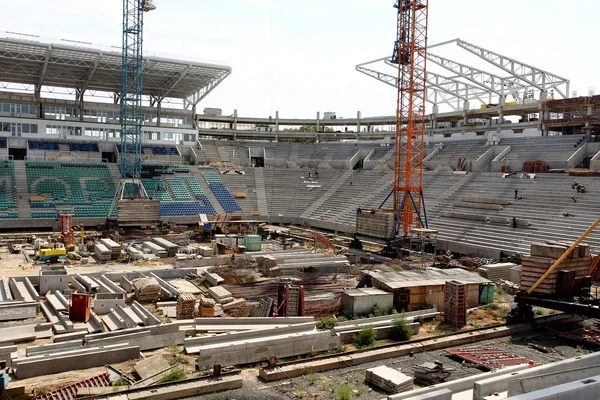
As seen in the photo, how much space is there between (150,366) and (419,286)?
9.52m

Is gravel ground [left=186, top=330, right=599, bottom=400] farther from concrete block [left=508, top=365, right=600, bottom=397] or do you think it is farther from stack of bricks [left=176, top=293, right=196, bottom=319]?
stack of bricks [left=176, top=293, right=196, bottom=319]

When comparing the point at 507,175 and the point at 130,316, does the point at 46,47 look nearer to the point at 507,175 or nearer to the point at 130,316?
the point at 130,316

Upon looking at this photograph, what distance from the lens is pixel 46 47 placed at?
37.0 m

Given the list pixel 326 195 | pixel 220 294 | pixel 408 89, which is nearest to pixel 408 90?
pixel 408 89

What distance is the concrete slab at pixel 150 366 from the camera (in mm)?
11453

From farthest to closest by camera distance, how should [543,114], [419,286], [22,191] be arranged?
[543,114], [22,191], [419,286]

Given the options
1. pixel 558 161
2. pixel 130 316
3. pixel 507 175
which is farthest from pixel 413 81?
pixel 130 316

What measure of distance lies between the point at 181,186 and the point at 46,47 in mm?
14552

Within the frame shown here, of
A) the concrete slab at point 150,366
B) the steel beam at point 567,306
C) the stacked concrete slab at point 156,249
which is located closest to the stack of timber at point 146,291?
the concrete slab at point 150,366

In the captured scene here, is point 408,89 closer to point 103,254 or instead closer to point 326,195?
point 326,195

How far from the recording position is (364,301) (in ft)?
53.8

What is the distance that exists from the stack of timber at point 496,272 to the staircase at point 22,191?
29.9 metres

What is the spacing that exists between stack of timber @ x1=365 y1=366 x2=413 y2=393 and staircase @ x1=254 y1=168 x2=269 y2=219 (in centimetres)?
3108

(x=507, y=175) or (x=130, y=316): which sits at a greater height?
(x=507, y=175)
